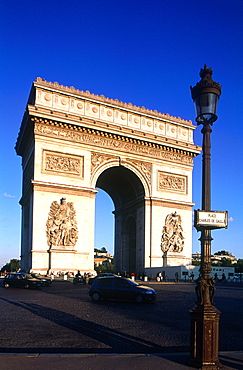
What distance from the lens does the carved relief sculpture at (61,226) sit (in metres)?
34.6

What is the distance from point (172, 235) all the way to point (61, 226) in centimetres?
1179

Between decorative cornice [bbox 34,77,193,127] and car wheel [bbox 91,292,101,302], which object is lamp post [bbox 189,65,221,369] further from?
decorative cornice [bbox 34,77,193,127]

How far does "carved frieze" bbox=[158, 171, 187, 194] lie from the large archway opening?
231cm

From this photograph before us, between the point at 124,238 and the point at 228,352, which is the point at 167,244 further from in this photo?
the point at 228,352

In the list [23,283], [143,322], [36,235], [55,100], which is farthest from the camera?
[55,100]

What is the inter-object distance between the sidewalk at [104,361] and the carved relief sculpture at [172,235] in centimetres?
3311

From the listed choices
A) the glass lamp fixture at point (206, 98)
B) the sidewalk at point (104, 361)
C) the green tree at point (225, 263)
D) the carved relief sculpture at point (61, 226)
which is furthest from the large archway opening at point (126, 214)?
the green tree at point (225, 263)

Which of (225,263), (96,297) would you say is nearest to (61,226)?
(96,297)

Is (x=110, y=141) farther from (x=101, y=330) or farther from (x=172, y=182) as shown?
(x=101, y=330)

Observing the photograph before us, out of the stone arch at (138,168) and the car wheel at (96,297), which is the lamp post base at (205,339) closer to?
the car wheel at (96,297)

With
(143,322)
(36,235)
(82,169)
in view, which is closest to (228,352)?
(143,322)

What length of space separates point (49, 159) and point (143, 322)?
26044 mm

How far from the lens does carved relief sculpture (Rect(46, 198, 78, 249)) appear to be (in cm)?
3461

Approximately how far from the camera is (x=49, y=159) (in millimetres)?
35656
